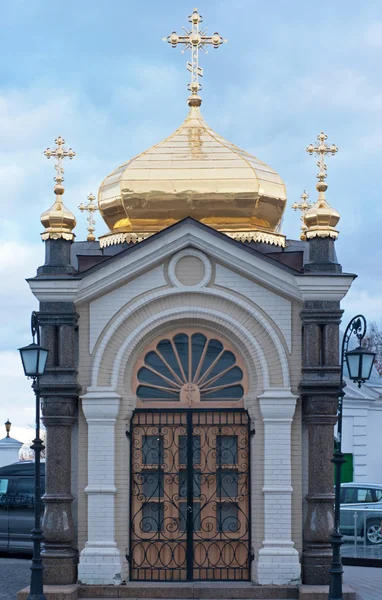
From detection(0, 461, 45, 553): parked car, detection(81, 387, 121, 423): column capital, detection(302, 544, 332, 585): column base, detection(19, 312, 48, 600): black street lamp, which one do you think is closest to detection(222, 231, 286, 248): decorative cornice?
detection(81, 387, 121, 423): column capital

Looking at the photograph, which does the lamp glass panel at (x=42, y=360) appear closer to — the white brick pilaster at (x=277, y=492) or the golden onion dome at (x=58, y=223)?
the golden onion dome at (x=58, y=223)

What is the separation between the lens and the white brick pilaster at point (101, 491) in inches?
561

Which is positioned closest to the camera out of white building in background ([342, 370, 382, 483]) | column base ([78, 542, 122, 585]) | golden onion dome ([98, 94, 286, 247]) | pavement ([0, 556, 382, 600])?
column base ([78, 542, 122, 585])

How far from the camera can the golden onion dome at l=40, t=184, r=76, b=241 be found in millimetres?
14956

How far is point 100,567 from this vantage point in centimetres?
1424

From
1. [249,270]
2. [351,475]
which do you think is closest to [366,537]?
[249,270]

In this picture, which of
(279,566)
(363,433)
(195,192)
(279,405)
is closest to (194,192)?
(195,192)

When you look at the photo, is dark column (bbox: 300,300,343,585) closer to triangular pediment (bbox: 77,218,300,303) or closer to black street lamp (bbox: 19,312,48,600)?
triangular pediment (bbox: 77,218,300,303)

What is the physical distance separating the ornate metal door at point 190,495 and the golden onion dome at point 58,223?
2.42 metres

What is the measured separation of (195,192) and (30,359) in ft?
13.2

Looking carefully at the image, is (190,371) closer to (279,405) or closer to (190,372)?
(190,372)

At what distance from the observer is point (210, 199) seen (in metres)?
16.4

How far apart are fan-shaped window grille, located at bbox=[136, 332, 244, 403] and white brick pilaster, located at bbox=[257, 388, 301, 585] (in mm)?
619

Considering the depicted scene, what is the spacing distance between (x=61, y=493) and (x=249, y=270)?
11.7ft
